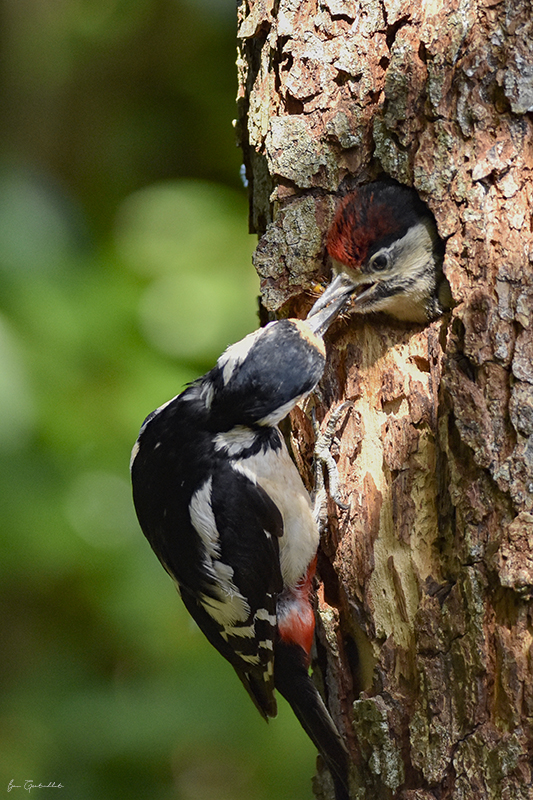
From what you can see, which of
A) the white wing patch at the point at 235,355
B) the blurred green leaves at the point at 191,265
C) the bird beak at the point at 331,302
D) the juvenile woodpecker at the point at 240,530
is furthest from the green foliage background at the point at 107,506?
the bird beak at the point at 331,302

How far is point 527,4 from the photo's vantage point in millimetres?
1343

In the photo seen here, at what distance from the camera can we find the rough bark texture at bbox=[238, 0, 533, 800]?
50.5 inches

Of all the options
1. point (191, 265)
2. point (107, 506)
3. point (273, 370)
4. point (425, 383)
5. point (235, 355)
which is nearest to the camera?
point (425, 383)

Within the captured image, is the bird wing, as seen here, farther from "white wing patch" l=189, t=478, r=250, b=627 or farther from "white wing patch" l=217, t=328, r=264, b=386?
"white wing patch" l=217, t=328, r=264, b=386

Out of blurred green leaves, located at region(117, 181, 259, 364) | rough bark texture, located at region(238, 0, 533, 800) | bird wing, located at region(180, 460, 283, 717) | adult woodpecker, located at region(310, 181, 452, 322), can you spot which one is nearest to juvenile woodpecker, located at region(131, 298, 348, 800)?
bird wing, located at region(180, 460, 283, 717)

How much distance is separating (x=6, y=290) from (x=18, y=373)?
1.14 feet

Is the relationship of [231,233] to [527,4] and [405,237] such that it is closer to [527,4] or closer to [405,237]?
[405,237]

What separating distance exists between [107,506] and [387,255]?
4.72 feet

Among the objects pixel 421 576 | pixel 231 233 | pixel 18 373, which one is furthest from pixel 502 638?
pixel 231 233

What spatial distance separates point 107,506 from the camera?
Result: 8.49ft

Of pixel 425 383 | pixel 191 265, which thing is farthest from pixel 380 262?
pixel 191 265
